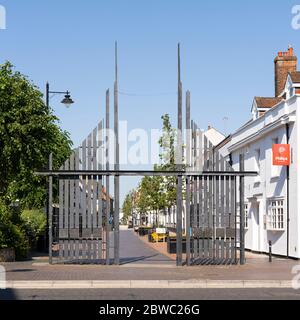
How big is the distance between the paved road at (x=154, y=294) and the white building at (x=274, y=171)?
1018cm

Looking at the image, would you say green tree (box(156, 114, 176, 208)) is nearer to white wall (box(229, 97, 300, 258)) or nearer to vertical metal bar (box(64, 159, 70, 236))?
white wall (box(229, 97, 300, 258))

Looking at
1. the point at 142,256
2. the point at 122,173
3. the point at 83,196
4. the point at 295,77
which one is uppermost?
the point at 295,77

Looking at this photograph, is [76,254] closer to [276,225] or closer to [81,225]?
[81,225]

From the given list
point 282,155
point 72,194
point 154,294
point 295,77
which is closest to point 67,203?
point 72,194

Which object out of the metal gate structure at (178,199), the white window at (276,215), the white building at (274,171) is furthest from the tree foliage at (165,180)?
the metal gate structure at (178,199)

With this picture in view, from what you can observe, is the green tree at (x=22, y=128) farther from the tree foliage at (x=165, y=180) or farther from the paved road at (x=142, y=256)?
the tree foliage at (x=165, y=180)

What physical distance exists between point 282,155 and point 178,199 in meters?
6.44

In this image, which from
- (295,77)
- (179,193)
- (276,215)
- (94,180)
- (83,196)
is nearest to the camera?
(83,196)

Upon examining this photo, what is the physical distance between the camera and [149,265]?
22781 mm

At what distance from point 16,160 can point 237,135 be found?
1475 cm

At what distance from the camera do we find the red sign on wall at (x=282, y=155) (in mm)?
26375

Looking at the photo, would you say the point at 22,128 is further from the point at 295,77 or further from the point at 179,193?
the point at 295,77

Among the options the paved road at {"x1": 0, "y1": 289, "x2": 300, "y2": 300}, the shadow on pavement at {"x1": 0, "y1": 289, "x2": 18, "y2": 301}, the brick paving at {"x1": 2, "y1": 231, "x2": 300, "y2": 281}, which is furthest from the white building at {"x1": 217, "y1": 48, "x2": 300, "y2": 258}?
the shadow on pavement at {"x1": 0, "y1": 289, "x2": 18, "y2": 301}

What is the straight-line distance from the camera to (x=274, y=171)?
28.9 meters
